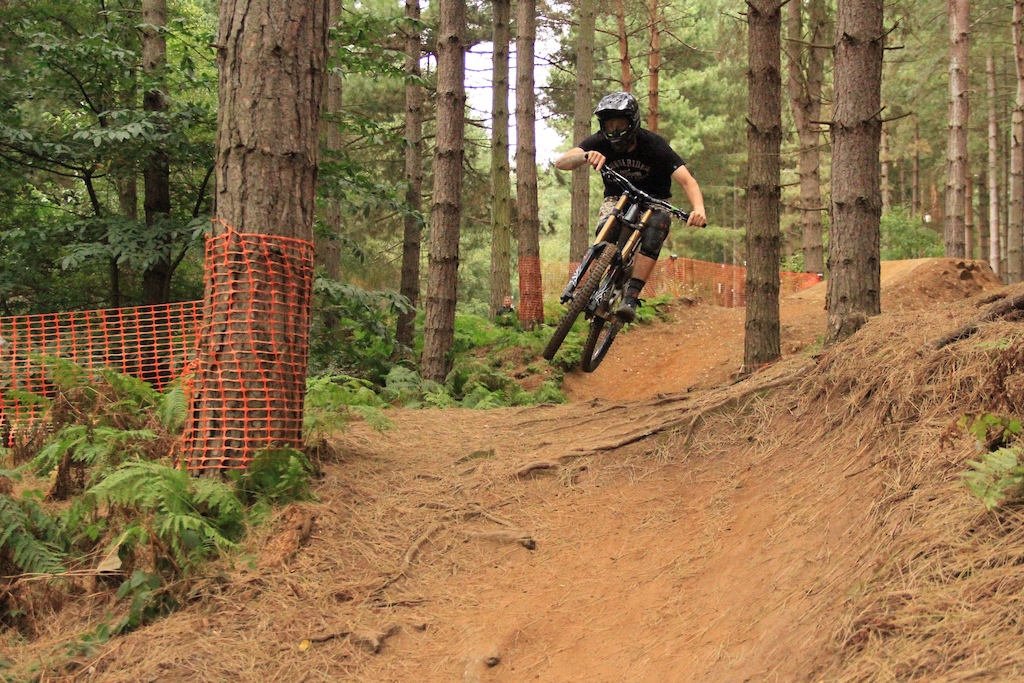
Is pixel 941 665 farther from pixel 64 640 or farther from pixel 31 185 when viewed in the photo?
pixel 31 185

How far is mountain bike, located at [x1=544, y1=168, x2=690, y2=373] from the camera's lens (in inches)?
284

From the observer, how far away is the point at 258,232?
5121 mm

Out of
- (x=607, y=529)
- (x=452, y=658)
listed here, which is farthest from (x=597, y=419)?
(x=452, y=658)

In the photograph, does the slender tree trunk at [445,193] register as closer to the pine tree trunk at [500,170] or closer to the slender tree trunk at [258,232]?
the pine tree trunk at [500,170]

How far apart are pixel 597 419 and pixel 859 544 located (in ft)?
10.4

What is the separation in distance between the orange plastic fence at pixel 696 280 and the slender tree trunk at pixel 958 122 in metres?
3.32

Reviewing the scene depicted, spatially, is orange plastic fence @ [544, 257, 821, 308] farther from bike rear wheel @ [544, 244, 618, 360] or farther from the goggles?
the goggles

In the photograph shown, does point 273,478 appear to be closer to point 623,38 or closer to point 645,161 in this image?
point 645,161

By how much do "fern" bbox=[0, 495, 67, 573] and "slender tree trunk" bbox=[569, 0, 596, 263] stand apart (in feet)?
50.1

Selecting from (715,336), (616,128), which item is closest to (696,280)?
(715,336)

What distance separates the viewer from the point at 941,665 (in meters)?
2.68

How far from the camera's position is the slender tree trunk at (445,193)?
414 inches

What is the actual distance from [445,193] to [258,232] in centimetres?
586

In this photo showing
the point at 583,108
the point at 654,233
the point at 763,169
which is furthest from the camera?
the point at 583,108
